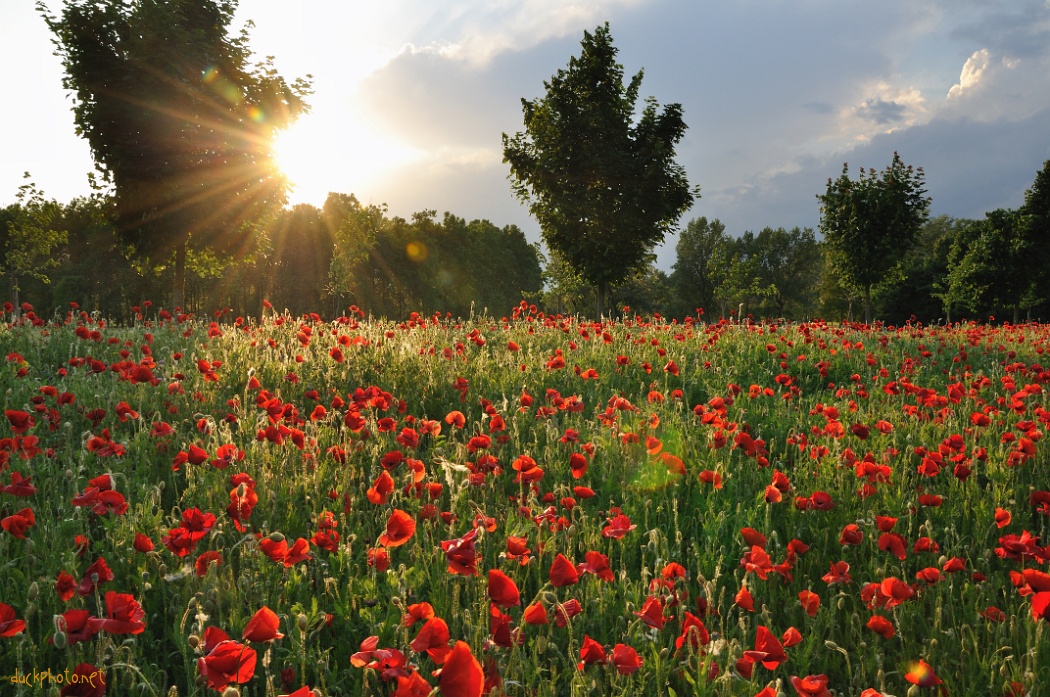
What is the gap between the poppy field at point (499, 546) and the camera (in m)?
2.01

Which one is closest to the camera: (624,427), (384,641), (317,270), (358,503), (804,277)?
(384,641)

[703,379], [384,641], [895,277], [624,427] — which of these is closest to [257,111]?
[703,379]

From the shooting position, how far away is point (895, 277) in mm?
31953

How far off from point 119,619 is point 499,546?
1.83 meters

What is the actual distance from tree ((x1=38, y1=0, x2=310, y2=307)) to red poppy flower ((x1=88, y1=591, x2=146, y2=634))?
22.2 metres

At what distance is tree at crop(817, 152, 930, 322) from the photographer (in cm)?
3030

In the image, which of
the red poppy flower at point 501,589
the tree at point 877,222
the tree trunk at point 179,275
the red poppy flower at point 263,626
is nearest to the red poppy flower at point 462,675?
the red poppy flower at point 501,589

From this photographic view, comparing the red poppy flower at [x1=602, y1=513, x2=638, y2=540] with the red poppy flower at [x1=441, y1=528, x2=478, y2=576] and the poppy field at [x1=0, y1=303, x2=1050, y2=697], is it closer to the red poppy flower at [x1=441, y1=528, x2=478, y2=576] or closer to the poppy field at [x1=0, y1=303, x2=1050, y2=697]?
the poppy field at [x1=0, y1=303, x2=1050, y2=697]


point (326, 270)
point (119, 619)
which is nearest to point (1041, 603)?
point (119, 619)

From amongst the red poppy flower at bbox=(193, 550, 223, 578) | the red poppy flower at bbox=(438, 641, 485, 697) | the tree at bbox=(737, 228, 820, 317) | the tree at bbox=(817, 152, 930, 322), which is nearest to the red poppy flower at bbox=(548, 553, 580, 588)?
the red poppy flower at bbox=(438, 641, 485, 697)

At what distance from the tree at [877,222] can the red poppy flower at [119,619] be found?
3336cm

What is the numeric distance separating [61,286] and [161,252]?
100 ft

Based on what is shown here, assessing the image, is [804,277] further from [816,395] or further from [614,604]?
[614,604]

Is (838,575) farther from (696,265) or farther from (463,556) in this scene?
(696,265)
